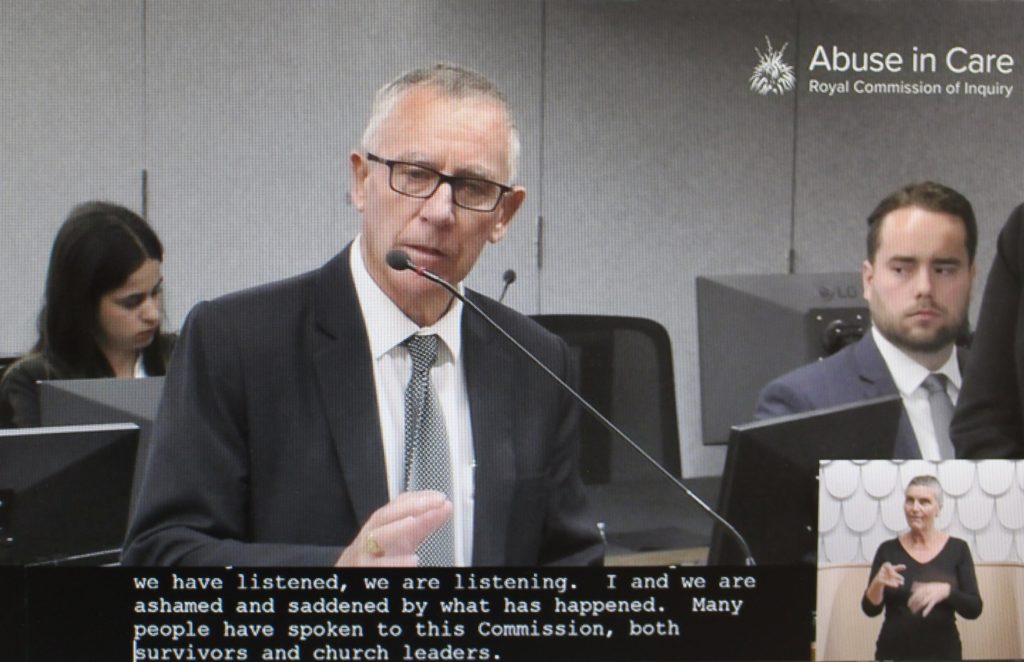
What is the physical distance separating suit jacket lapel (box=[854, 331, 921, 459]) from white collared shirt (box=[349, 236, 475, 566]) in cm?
57

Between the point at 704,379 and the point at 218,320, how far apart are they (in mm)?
678

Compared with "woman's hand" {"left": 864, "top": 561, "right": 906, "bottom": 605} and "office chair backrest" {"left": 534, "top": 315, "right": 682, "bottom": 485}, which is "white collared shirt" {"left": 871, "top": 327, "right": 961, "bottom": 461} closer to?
"woman's hand" {"left": 864, "top": 561, "right": 906, "bottom": 605}

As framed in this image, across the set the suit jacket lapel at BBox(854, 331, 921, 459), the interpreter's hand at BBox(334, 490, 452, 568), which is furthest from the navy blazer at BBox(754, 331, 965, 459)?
the interpreter's hand at BBox(334, 490, 452, 568)

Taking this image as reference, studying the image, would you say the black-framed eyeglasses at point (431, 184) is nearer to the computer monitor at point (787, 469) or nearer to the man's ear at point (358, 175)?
the man's ear at point (358, 175)

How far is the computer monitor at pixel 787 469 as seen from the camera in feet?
5.79

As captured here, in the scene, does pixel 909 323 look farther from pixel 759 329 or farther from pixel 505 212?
pixel 505 212

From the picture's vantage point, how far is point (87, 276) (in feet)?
5.68

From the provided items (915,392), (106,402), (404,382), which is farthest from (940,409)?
(106,402)

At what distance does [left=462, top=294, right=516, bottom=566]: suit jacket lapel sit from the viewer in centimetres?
175

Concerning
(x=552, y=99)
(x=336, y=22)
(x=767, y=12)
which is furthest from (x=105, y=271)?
(x=767, y=12)

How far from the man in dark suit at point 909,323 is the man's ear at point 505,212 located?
1.46ft

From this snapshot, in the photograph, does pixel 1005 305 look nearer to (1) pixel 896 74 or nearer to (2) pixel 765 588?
(1) pixel 896 74

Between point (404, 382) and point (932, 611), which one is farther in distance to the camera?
point (932, 611)

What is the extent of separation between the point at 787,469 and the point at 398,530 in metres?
0.55
